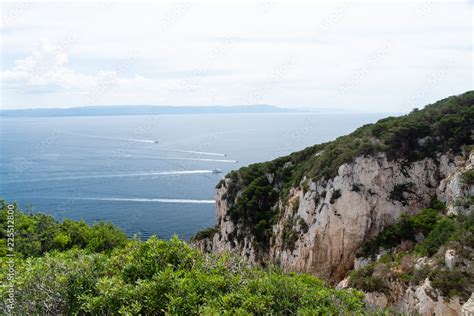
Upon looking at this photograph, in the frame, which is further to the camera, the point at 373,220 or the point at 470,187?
the point at 373,220

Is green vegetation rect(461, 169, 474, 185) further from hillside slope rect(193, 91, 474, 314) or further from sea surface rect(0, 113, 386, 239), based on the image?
sea surface rect(0, 113, 386, 239)

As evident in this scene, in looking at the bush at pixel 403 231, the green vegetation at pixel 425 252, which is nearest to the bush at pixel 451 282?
the green vegetation at pixel 425 252

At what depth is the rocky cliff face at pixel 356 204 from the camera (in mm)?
25625

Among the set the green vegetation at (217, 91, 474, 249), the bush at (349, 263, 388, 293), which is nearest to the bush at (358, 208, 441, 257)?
the green vegetation at (217, 91, 474, 249)

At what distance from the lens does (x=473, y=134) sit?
2673 cm

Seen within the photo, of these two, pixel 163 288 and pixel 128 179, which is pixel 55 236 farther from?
pixel 128 179

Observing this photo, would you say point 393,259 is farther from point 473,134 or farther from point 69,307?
point 69,307

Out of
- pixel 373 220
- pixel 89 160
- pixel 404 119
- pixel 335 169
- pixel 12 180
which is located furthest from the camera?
pixel 89 160

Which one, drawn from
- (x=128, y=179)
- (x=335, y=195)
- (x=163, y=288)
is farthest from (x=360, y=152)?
(x=128, y=179)

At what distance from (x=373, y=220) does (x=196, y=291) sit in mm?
17191

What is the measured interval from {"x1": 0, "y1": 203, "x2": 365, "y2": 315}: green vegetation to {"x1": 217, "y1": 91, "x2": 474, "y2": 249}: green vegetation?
15.1 m

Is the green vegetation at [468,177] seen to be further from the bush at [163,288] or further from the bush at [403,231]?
the bush at [163,288]

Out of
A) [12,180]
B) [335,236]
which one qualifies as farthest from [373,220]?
[12,180]

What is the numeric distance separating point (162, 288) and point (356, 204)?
1731cm
